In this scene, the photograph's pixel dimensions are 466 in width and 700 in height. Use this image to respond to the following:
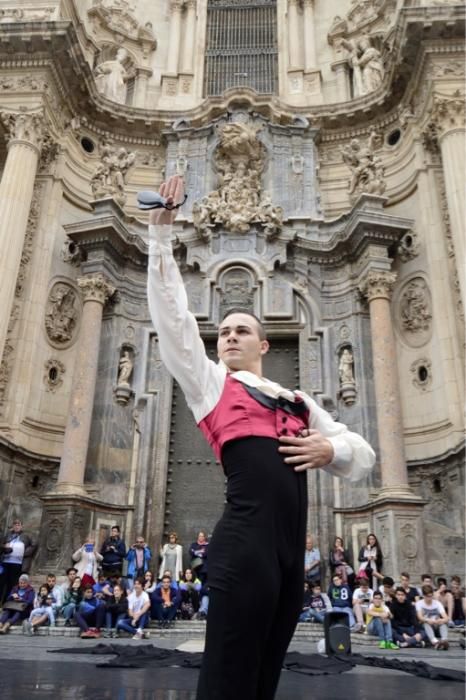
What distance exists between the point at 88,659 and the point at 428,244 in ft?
42.7

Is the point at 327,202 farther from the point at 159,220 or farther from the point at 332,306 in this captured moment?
the point at 159,220

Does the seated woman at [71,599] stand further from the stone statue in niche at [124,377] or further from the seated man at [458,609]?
the seated man at [458,609]

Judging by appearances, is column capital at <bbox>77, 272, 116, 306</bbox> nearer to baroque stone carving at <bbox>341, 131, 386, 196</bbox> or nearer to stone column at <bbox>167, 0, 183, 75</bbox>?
baroque stone carving at <bbox>341, 131, 386, 196</bbox>

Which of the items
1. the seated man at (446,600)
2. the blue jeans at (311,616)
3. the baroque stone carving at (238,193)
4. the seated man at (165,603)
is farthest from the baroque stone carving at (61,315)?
the seated man at (446,600)

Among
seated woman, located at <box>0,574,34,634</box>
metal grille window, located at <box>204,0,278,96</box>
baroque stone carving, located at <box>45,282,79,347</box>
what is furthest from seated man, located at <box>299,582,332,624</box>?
metal grille window, located at <box>204,0,278,96</box>

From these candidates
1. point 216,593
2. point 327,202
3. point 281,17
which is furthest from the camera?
point 281,17

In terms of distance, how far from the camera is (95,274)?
51.0 feet

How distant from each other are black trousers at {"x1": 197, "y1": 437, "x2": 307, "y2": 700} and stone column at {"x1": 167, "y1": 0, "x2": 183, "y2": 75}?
2281 centimetres

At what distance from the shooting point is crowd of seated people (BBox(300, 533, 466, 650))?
8.55 metres

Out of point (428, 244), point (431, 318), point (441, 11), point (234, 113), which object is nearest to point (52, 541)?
point (431, 318)

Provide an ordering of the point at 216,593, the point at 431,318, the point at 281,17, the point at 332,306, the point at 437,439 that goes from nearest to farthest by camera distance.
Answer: the point at 216,593 → the point at 437,439 → the point at 431,318 → the point at 332,306 → the point at 281,17

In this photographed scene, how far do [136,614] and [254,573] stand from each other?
327 inches

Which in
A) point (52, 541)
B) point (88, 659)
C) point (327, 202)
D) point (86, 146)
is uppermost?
point (86, 146)

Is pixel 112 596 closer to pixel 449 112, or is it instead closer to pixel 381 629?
pixel 381 629
